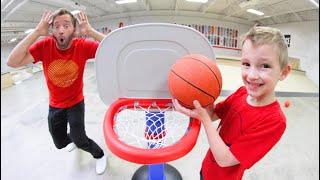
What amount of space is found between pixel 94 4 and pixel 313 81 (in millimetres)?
3695

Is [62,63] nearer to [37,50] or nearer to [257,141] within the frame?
[37,50]

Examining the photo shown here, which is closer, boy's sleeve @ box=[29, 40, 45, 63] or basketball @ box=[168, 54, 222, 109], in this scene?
basketball @ box=[168, 54, 222, 109]

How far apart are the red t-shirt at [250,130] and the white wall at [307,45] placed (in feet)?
3.98

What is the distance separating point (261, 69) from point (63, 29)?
1.09m

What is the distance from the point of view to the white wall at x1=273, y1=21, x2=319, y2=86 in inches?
71.8

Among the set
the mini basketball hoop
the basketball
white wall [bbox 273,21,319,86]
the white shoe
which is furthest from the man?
white wall [bbox 273,21,319,86]

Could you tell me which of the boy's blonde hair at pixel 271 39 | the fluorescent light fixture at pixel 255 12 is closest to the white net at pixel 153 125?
the boy's blonde hair at pixel 271 39

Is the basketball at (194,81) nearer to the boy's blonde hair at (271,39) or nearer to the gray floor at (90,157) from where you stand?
the boy's blonde hair at (271,39)

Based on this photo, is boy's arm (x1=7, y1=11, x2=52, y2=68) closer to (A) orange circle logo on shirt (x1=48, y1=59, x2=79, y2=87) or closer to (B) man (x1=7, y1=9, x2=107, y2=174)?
(B) man (x1=7, y1=9, x2=107, y2=174)

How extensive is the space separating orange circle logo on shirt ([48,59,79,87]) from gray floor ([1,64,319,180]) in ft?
2.39

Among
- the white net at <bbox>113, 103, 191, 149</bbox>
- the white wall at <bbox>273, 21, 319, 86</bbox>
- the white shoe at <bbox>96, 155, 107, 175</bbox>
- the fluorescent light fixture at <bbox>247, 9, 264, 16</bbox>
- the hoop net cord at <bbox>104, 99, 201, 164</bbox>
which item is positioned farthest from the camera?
the white wall at <bbox>273, 21, 319, 86</bbox>

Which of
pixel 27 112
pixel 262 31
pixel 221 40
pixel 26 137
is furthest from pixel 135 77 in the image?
pixel 27 112

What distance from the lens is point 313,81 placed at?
12.1ft

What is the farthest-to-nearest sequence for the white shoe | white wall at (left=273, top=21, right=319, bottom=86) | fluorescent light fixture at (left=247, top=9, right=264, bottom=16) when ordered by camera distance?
white wall at (left=273, top=21, right=319, bottom=86)
the white shoe
fluorescent light fixture at (left=247, top=9, right=264, bottom=16)
